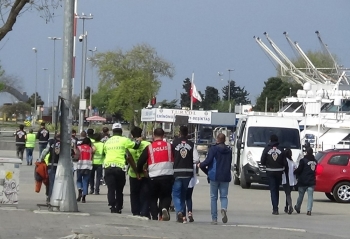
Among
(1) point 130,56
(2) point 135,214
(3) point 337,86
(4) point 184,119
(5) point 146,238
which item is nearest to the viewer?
(5) point 146,238

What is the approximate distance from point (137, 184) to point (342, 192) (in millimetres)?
10174

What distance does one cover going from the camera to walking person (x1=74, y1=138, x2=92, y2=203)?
65.9 feet

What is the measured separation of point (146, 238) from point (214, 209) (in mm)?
3816

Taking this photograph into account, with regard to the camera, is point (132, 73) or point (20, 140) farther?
point (132, 73)

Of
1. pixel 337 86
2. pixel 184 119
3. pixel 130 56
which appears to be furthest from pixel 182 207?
pixel 130 56

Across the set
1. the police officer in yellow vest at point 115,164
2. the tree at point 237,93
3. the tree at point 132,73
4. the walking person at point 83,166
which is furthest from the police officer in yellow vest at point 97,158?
the tree at point 237,93

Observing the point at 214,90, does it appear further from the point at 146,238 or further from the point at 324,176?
the point at 146,238

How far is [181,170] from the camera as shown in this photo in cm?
1502

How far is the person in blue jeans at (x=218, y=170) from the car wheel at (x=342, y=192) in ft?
27.4

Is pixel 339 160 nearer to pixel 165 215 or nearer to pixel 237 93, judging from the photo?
pixel 165 215

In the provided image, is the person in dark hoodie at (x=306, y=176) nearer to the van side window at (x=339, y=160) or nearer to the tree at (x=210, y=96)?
the van side window at (x=339, y=160)

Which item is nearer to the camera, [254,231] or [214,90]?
[254,231]

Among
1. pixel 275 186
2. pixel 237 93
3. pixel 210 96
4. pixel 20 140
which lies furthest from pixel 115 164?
pixel 237 93

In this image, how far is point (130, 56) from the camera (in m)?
64.1
